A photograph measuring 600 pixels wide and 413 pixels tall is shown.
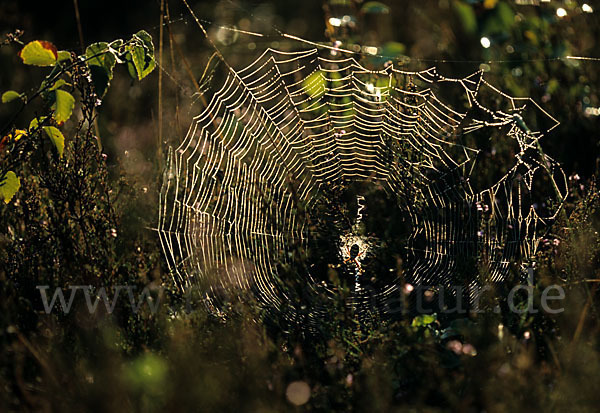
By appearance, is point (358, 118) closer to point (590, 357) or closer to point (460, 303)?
point (460, 303)

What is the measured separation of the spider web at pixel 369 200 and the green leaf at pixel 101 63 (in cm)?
43

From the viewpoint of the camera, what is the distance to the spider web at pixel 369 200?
251 centimetres

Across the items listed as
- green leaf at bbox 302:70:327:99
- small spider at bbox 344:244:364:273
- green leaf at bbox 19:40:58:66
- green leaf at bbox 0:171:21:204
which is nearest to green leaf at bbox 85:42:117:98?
green leaf at bbox 19:40:58:66

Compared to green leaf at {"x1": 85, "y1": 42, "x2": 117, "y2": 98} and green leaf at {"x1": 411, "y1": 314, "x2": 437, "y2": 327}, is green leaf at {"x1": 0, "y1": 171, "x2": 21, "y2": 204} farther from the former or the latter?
green leaf at {"x1": 411, "y1": 314, "x2": 437, "y2": 327}

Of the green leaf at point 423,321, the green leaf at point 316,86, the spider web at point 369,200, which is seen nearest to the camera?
the green leaf at point 423,321

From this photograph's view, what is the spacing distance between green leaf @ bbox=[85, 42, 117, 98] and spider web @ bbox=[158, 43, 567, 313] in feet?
1.42

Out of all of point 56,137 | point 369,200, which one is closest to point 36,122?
point 56,137

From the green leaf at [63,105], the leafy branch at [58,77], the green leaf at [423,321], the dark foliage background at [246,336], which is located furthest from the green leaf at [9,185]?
the green leaf at [423,321]

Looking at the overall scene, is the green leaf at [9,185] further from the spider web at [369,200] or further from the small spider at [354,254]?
the small spider at [354,254]

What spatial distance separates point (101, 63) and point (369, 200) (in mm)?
1526

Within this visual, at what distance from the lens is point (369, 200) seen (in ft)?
10.3

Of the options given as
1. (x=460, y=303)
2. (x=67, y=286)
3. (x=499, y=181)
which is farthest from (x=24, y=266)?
(x=499, y=181)

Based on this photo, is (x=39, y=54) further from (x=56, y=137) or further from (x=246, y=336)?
(x=246, y=336)

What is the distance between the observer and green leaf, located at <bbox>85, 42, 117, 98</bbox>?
6.48 feet
